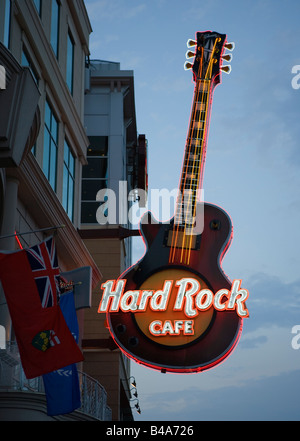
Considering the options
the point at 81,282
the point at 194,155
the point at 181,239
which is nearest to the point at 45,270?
the point at 81,282

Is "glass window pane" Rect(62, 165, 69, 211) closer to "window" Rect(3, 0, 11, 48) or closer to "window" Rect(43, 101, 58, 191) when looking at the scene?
"window" Rect(43, 101, 58, 191)

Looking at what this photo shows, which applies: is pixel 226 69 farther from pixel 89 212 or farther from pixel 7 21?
pixel 7 21

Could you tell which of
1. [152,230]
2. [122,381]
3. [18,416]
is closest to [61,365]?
[18,416]

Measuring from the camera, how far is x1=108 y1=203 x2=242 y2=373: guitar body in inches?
1091

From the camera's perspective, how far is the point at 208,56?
117ft

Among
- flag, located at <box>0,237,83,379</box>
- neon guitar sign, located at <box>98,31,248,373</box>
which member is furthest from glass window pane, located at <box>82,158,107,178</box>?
flag, located at <box>0,237,83,379</box>

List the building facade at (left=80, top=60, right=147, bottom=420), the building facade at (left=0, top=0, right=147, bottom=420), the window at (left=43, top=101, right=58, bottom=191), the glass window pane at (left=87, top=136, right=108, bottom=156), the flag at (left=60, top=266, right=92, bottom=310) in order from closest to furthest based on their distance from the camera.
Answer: the building facade at (left=0, top=0, right=147, bottom=420)
the flag at (left=60, top=266, right=92, bottom=310)
the window at (left=43, top=101, right=58, bottom=191)
the building facade at (left=80, top=60, right=147, bottom=420)
the glass window pane at (left=87, top=136, right=108, bottom=156)

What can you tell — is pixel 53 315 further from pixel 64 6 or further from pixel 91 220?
pixel 91 220

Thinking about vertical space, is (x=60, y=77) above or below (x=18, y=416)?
above

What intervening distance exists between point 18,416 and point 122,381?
19.6m

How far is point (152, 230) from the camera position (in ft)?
98.9

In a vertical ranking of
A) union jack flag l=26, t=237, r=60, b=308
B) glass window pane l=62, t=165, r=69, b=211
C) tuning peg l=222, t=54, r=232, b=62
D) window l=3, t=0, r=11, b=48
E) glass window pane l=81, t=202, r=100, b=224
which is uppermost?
tuning peg l=222, t=54, r=232, b=62

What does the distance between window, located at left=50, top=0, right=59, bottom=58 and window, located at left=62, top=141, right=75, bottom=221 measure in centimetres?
361

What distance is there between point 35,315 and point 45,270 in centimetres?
125
